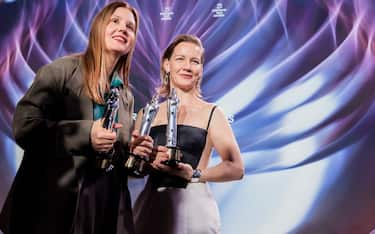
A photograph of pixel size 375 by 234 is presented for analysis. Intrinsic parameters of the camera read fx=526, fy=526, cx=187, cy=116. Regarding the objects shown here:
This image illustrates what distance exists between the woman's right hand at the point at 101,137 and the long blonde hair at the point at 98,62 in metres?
0.09

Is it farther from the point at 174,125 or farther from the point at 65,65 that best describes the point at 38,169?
the point at 174,125

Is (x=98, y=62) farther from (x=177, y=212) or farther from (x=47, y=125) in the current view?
(x=177, y=212)

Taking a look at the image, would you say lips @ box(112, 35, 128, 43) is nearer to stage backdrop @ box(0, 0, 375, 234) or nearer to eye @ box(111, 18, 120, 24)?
eye @ box(111, 18, 120, 24)

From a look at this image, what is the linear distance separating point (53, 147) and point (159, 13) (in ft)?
3.06

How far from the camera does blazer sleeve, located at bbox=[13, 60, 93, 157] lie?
992 millimetres

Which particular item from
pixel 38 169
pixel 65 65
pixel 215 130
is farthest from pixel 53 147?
pixel 215 130

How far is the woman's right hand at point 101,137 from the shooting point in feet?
3.22

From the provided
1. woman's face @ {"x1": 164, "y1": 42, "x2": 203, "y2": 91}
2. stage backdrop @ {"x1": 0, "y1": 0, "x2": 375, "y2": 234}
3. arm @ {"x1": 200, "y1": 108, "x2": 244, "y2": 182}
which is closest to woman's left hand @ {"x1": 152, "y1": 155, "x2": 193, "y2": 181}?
arm @ {"x1": 200, "y1": 108, "x2": 244, "y2": 182}

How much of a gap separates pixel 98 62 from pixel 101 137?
0.65 ft

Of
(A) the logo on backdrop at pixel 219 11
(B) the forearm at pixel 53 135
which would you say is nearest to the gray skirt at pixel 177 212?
(B) the forearm at pixel 53 135

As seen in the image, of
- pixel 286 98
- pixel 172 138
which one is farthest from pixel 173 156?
pixel 286 98

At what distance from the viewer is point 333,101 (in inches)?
64.6

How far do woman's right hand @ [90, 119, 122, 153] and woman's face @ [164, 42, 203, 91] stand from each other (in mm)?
466

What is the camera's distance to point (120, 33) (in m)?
1.15
